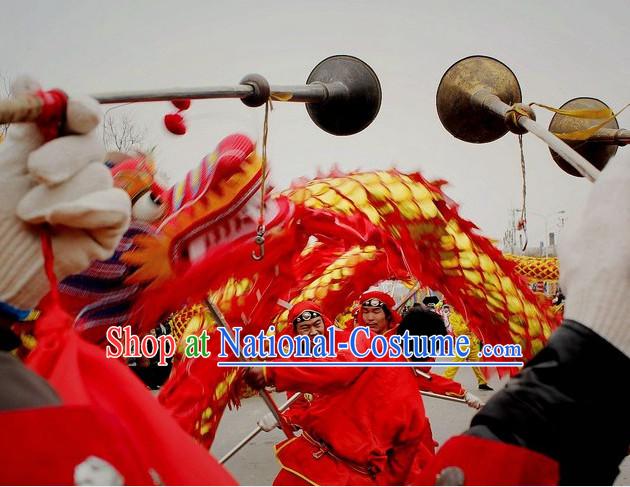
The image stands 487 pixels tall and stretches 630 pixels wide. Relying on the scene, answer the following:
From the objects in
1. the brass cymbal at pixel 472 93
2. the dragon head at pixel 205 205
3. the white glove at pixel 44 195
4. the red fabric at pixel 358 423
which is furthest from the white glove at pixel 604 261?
the red fabric at pixel 358 423

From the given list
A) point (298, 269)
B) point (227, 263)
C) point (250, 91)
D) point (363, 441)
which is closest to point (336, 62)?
point (250, 91)

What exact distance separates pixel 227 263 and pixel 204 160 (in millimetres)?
424

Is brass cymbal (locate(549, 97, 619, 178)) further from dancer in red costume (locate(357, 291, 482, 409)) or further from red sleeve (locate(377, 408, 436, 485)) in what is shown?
dancer in red costume (locate(357, 291, 482, 409))

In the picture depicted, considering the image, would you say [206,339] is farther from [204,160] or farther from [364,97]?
[364,97]

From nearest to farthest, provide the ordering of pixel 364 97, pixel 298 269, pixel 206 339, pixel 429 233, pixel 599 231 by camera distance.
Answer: pixel 599 231 → pixel 364 97 → pixel 429 233 → pixel 206 339 → pixel 298 269

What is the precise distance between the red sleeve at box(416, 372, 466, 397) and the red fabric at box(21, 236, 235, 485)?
4.35m

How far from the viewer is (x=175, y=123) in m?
1.73

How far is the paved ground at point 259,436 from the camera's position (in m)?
5.76

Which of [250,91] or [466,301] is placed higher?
[250,91]

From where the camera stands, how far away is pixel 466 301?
293 cm

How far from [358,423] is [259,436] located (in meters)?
3.65

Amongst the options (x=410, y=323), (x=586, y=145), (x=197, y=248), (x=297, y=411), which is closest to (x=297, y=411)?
(x=297, y=411)

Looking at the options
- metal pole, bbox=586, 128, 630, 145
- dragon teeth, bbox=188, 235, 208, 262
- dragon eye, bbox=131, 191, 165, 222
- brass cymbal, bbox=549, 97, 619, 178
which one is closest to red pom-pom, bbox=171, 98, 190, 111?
dragon eye, bbox=131, 191, 165, 222

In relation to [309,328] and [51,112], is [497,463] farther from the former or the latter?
[309,328]
